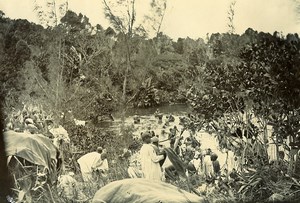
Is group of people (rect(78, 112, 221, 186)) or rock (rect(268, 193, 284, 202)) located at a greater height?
group of people (rect(78, 112, 221, 186))

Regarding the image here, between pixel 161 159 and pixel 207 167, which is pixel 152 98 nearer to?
pixel 161 159

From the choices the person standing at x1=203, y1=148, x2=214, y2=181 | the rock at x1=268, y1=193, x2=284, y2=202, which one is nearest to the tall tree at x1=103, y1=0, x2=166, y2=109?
the person standing at x1=203, y1=148, x2=214, y2=181

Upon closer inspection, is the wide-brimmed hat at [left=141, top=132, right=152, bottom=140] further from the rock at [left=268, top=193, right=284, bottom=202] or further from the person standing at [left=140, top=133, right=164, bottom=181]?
the rock at [left=268, top=193, right=284, bottom=202]

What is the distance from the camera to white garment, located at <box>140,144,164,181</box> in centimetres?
396

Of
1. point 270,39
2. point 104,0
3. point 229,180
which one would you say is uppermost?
point 104,0

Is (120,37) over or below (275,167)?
over

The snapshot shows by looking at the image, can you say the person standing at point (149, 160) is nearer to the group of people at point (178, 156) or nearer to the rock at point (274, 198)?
the group of people at point (178, 156)

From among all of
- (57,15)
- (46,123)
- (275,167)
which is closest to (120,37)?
(57,15)

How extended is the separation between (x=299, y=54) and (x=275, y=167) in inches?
33.0

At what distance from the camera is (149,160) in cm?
396

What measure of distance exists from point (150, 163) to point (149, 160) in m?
0.02

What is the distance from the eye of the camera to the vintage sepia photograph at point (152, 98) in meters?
3.94

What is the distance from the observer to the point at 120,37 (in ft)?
13.0

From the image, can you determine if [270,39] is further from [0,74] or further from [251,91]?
[0,74]
